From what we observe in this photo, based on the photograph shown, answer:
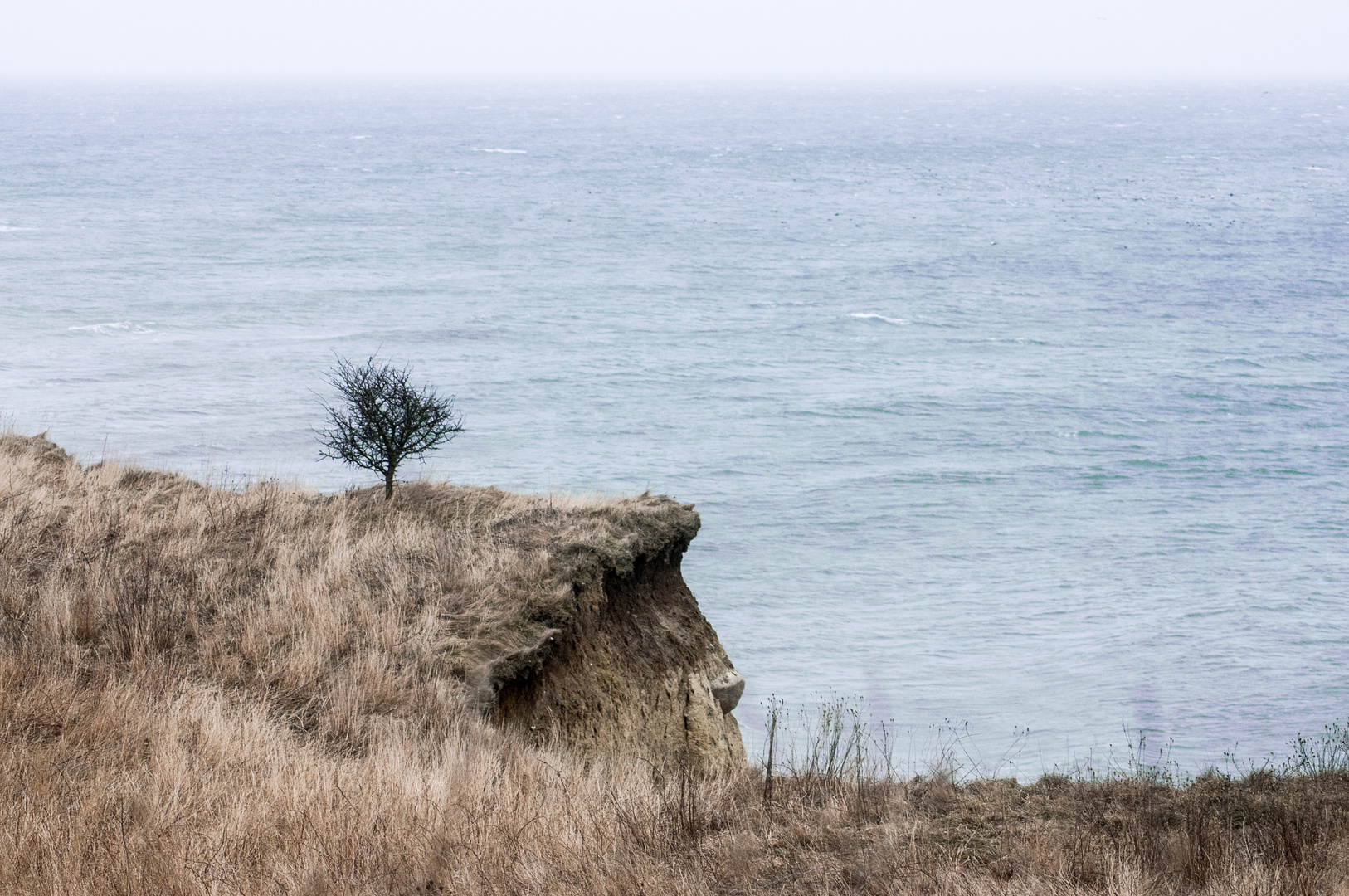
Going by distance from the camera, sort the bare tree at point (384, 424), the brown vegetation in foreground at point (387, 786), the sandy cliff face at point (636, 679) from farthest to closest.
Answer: the bare tree at point (384, 424)
the sandy cliff face at point (636, 679)
the brown vegetation in foreground at point (387, 786)

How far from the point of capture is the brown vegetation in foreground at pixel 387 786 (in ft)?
17.3

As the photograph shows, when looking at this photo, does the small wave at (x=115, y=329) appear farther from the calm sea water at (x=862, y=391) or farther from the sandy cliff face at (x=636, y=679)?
the sandy cliff face at (x=636, y=679)

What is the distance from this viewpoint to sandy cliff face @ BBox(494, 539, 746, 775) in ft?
35.9

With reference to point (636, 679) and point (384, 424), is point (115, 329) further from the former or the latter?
point (636, 679)

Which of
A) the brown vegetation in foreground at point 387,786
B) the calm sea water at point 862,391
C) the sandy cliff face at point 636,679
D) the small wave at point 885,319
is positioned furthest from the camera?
the small wave at point 885,319

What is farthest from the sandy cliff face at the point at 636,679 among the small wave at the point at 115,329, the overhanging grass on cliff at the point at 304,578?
the small wave at the point at 115,329

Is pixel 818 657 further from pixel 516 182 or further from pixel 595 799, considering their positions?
pixel 516 182

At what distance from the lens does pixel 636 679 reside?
12.5m

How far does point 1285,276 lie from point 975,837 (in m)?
95.0

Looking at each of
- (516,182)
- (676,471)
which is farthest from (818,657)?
(516,182)

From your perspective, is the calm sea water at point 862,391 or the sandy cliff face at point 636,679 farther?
the calm sea water at point 862,391

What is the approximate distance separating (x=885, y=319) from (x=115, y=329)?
50625 mm

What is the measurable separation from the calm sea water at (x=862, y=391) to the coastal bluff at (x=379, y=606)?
15.5m

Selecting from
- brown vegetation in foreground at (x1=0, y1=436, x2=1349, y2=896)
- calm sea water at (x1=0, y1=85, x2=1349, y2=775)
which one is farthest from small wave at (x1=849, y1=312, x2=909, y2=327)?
brown vegetation in foreground at (x1=0, y1=436, x2=1349, y2=896)
